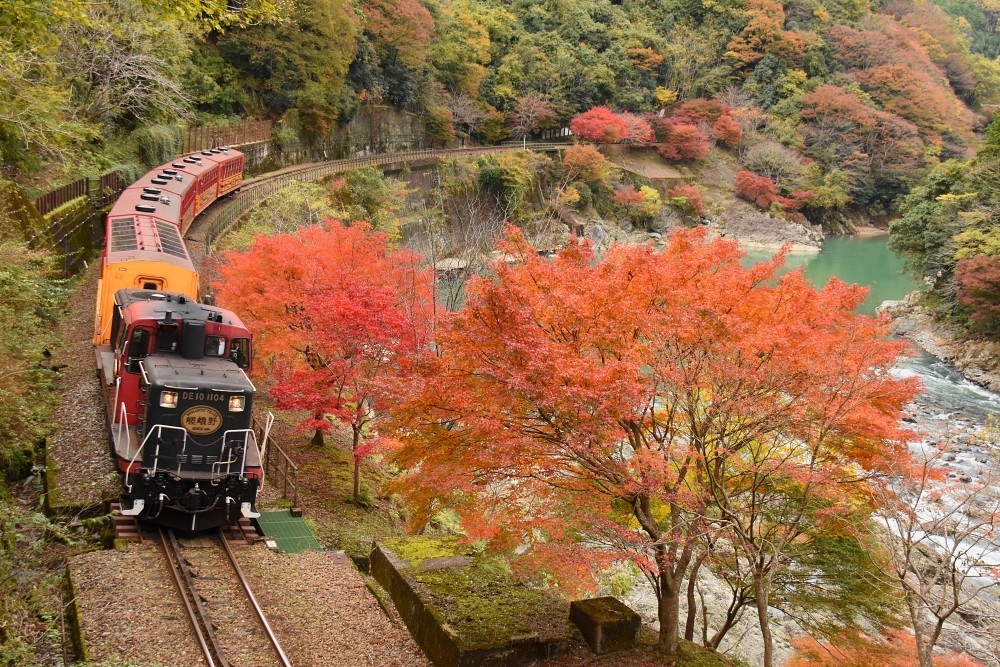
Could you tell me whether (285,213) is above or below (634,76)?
below

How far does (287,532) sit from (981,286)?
32072 millimetres

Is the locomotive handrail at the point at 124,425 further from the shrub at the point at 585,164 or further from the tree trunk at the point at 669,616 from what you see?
the shrub at the point at 585,164

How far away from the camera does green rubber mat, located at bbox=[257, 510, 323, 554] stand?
1335 centimetres

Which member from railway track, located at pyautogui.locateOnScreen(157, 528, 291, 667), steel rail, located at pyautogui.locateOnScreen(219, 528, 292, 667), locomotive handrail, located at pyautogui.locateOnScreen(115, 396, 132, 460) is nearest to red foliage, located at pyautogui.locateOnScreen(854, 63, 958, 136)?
locomotive handrail, located at pyautogui.locateOnScreen(115, 396, 132, 460)

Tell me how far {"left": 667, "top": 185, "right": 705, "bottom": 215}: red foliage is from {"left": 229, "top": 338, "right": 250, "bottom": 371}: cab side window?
60.9m

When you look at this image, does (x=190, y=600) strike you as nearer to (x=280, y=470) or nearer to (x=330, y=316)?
(x=330, y=316)

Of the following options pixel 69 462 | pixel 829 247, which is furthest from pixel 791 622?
pixel 829 247

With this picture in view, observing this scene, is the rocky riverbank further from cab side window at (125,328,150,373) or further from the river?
cab side window at (125,328,150,373)

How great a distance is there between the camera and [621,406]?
396 inches

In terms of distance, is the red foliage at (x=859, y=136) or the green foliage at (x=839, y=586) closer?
the green foliage at (x=839, y=586)

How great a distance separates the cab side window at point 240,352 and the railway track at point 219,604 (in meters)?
3.03

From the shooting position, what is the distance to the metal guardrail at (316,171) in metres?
33.7

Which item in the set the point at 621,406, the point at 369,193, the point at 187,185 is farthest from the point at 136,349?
the point at 369,193

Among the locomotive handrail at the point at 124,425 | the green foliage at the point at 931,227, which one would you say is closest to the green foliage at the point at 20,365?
the locomotive handrail at the point at 124,425
